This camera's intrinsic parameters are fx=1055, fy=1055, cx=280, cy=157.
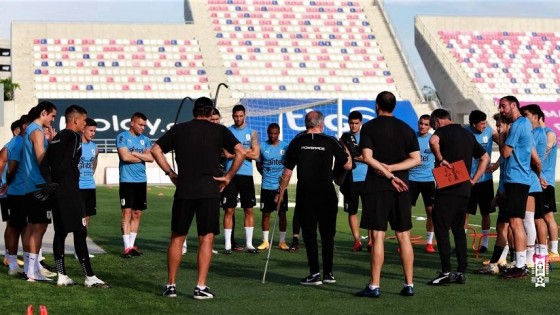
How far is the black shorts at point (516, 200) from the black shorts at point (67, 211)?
4389mm

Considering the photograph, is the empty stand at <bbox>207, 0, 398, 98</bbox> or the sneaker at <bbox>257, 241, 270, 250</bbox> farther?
the empty stand at <bbox>207, 0, 398, 98</bbox>

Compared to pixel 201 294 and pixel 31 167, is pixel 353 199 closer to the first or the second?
pixel 31 167

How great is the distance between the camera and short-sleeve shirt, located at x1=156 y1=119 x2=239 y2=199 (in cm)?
971

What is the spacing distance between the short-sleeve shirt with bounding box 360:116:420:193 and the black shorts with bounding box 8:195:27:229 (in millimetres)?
3843

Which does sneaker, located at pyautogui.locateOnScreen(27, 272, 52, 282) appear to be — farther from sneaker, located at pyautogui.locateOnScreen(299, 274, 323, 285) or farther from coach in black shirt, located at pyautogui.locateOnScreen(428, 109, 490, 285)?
coach in black shirt, located at pyautogui.locateOnScreen(428, 109, 490, 285)

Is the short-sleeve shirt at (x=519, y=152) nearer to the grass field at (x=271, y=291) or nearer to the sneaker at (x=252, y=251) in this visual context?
the grass field at (x=271, y=291)

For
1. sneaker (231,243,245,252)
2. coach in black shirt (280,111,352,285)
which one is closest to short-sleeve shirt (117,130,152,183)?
sneaker (231,243,245,252)

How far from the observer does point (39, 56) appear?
5266cm

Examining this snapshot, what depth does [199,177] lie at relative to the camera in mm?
9727

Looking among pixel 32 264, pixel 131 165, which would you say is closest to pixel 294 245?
pixel 131 165

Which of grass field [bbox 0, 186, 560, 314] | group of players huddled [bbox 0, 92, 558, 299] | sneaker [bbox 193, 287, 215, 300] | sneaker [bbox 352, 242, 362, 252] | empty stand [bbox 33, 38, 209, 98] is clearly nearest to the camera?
grass field [bbox 0, 186, 560, 314]

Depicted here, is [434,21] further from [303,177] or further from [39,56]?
[303,177]

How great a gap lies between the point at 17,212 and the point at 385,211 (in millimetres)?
4136

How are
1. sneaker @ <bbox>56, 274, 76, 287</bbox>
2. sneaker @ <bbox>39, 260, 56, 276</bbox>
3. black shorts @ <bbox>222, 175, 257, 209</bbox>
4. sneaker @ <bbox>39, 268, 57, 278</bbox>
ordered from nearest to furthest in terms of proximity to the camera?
sneaker @ <bbox>56, 274, 76, 287</bbox>, sneaker @ <bbox>39, 268, 57, 278</bbox>, sneaker @ <bbox>39, 260, 56, 276</bbox>, black shorts @ <bbox>222, 175, 257, 209</bbox>
